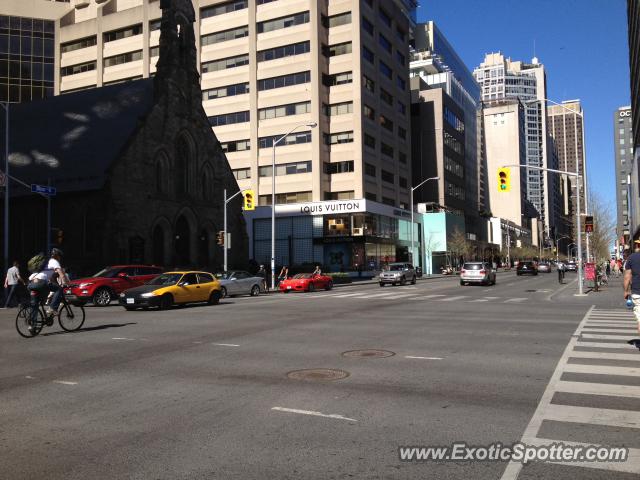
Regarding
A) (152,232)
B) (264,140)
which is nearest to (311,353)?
(152,232)

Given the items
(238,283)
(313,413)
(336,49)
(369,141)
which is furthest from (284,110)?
(313,413)

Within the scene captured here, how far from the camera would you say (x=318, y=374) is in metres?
8.12

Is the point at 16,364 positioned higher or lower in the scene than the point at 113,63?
lower

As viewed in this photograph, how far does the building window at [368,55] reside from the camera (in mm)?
67363

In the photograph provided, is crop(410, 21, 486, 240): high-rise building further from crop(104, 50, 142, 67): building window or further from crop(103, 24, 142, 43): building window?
crop(104, 50, 142, 67): building window

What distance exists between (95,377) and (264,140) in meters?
61.9

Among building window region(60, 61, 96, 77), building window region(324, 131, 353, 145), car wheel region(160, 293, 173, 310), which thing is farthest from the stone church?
building window region(60, 61, 96, 77)

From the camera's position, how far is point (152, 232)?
42.5 m

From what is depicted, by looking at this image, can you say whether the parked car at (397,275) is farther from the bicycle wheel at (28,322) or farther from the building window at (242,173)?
the building window at (242,173)

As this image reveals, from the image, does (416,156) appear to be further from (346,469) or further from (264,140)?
(346,469)

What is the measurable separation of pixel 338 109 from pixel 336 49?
7448 millimetres

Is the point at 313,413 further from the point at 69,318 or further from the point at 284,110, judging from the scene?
the point at 284,110

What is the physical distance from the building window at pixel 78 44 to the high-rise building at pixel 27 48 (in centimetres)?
184

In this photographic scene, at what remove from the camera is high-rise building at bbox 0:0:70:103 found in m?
73.8
